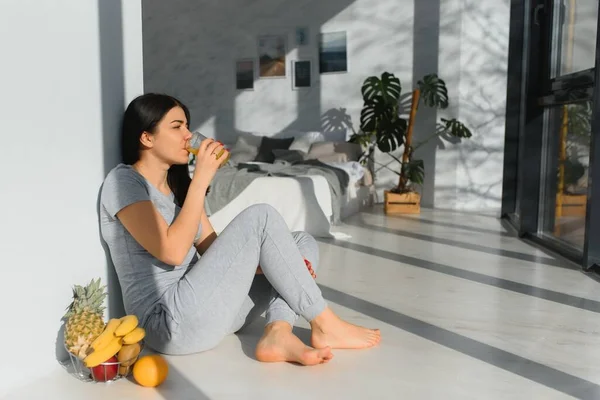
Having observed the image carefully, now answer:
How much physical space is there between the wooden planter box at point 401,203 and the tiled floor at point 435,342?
2.11 metres

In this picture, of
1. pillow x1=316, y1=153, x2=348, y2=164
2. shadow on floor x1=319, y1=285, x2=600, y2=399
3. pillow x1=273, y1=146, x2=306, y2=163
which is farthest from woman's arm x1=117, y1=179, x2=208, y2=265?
pillow x1=316, y1=153, x2=348, y2=164

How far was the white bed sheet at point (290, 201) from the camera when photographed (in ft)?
15.5

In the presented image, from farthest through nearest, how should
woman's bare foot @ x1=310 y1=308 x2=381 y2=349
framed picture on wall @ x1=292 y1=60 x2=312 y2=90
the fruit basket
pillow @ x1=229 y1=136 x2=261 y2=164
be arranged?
framed picture on wall @ x1=292 y1=60 x2=312 y2=90, pillow @ x1=229 y1=136 x2=261 y2=164, woman's bare foot @ x1=310 y1=308 x2=381 y2=349, the fruit basket

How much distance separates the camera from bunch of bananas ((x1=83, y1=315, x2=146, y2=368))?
1.84 m

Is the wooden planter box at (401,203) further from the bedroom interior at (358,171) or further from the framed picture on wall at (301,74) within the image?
the framed picture on wall at (301,74)

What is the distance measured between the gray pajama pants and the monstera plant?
438 centimetres

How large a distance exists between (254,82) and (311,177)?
3.09 meters

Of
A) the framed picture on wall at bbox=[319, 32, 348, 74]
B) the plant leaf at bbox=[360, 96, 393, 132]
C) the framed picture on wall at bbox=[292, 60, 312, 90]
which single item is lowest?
the plant leaf at bbox=[360, 96, 393, 132]

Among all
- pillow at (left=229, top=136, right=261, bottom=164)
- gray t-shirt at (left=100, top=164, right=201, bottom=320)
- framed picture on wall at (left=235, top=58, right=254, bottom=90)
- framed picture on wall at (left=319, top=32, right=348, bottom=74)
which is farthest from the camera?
framed picture on wall at (left=235, top=58, right=254, bottom=90)

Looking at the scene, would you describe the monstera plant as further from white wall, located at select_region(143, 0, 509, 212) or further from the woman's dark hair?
the woman's dark hair

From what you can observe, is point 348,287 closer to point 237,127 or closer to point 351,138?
point 351,138

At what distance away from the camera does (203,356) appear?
7.12ft

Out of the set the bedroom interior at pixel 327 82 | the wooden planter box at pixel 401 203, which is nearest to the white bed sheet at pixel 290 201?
the bedroom interior at pixel 327 82

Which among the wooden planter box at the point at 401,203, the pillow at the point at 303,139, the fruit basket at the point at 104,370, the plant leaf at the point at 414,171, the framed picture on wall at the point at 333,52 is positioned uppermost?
the framed picture on wall at the point at 333,52
